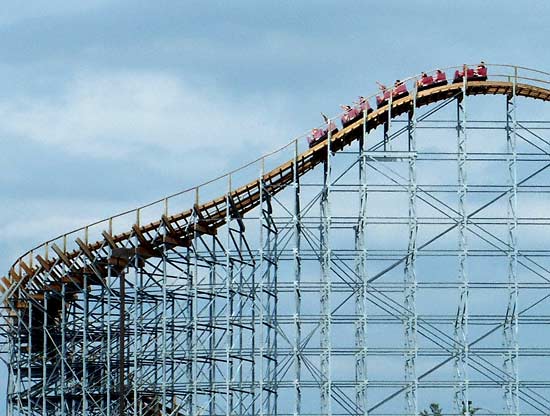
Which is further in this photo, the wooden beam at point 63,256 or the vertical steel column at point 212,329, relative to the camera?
the wooden beam at point 63,256

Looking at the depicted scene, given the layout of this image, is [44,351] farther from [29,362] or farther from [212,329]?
[212,329]

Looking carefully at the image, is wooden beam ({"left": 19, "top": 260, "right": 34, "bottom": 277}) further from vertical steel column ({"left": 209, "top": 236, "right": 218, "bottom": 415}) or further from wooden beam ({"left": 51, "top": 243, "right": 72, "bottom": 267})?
vertical steel column ({"left": 209, "top": 236, "right": 218, "bottom": 415})

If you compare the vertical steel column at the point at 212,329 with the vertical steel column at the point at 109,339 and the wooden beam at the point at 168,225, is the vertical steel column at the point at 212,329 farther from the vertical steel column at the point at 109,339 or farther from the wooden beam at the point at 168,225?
the vertical steel column at the point at 109,339

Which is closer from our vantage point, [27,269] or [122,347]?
[122,347]

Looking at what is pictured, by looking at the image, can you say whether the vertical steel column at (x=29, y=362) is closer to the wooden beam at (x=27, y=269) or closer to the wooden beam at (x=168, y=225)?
the wooden beam at (x=27, y=269)

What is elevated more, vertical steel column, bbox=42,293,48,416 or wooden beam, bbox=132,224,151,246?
wooden beam, bbox=132,224,151,246

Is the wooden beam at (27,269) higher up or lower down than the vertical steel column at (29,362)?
higher up

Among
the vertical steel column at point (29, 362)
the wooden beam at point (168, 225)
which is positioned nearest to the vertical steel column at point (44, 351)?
the vertical steel column at point (29, 362)

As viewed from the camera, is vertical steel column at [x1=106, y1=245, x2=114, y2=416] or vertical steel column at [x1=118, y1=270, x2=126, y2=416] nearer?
vertical steel column at [x1=118, y1=270, x2=126, y2=416]

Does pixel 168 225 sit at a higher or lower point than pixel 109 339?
higher

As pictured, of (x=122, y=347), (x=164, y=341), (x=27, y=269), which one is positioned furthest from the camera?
(x=27, y=269)

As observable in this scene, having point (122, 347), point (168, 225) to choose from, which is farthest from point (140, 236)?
point (122, 347)

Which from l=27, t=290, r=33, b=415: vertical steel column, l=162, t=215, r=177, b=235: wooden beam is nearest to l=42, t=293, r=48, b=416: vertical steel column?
l=27, t=290, r=33, b=415: vertical steel column

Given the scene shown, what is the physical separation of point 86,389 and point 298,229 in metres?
9.77
